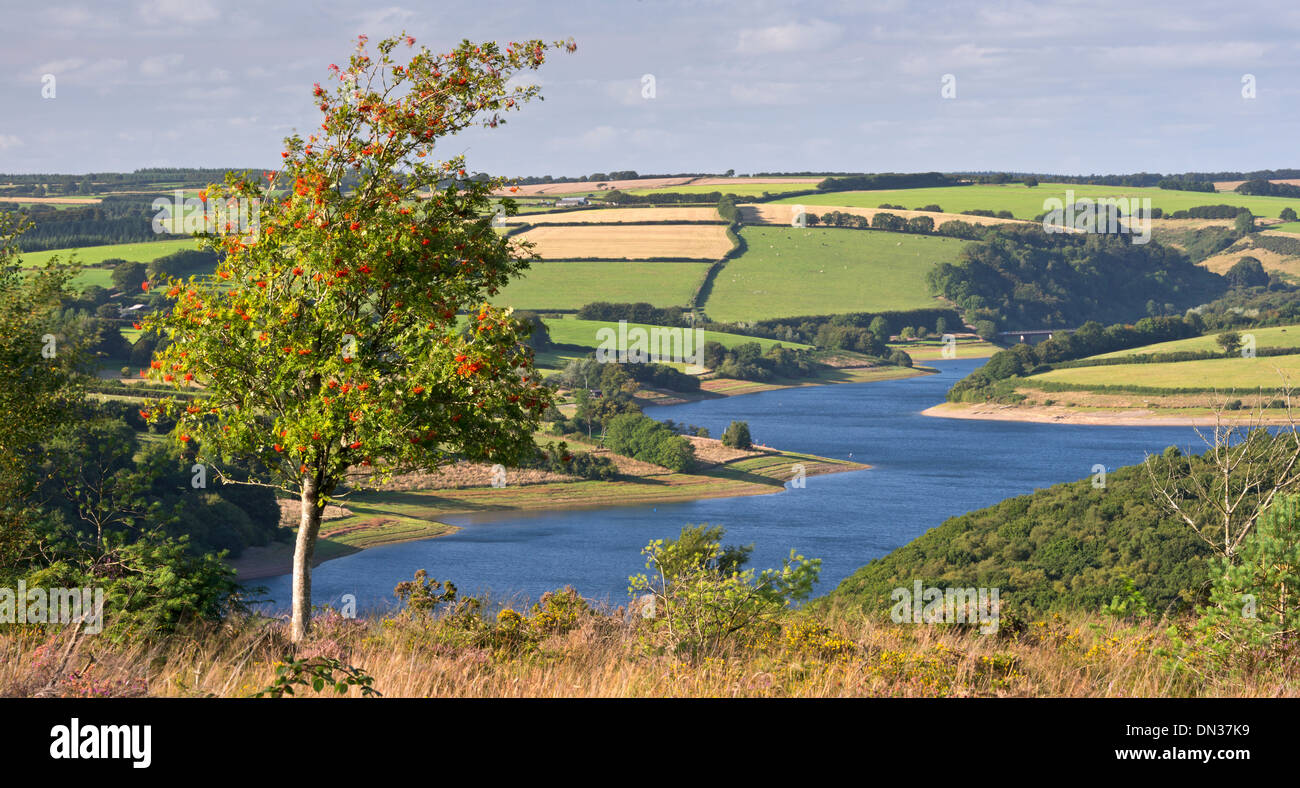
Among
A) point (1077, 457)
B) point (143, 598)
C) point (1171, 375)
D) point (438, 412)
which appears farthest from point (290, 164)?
point (1171, 375)

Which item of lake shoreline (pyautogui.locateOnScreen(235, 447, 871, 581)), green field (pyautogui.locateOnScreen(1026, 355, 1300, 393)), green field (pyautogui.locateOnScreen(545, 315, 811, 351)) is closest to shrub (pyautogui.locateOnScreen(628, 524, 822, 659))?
lake shoreline (pyautogui.locateOnScreen(235, 447, 871, 581))

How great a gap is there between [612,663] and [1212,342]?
623 feet

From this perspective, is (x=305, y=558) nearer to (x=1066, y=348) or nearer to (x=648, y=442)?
(x=648, y=442)

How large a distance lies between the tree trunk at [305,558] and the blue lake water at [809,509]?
25.6m

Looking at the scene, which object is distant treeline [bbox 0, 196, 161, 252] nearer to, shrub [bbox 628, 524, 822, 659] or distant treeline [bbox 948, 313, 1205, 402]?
distant treeline [bbox 948, 313, 1205, 402]

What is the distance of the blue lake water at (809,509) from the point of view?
76.1 m

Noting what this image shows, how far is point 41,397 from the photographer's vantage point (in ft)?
56.1

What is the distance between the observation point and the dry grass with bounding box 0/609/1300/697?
7988mm

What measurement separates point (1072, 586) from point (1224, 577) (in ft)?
140

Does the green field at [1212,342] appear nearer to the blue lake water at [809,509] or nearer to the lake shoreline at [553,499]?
the blue lake water at [809,509]

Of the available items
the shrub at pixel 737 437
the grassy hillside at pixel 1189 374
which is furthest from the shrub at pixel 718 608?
the grassy hillside at pixel 1189 374

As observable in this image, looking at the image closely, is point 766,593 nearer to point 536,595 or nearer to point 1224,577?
point 1224,577

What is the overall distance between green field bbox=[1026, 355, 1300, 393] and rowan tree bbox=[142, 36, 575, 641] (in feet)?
459

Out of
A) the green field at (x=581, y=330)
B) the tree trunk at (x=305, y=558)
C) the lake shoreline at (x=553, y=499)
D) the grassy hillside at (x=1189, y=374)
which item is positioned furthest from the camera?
the green field at (x=581, y=330)
